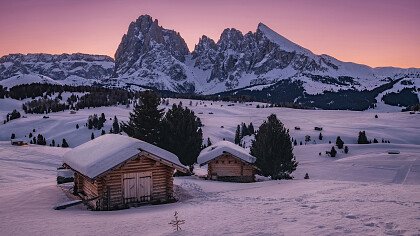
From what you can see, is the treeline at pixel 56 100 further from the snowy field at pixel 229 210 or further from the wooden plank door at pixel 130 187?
the wooden plank door at pixel 130 187

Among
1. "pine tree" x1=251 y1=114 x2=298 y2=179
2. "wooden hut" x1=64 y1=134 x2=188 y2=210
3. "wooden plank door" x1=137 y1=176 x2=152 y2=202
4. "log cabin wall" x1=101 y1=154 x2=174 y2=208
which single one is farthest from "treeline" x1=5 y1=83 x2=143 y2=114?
"wooden plank door" x1=137 y1=176 x2=152 y2=202

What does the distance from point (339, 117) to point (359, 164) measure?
5085 inches

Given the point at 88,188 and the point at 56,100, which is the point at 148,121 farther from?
the point at 56,100

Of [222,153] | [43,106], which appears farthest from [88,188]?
[43,106]

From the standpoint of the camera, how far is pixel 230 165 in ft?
135

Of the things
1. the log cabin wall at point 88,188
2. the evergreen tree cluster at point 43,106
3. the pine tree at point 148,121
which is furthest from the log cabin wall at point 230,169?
the evergreen tree cluster at point 43,106

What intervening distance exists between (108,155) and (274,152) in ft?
75.5

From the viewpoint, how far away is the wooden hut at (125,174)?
24.4 m

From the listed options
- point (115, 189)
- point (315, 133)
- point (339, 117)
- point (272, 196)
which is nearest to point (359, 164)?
point (272, 196)

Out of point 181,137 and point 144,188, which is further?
point 181,137

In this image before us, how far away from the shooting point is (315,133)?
426 ft

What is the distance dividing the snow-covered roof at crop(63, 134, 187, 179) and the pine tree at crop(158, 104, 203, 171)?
1445 centimetres

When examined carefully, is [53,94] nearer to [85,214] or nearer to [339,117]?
[339,117]

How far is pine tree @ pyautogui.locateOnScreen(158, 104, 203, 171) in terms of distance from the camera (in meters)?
43.9
